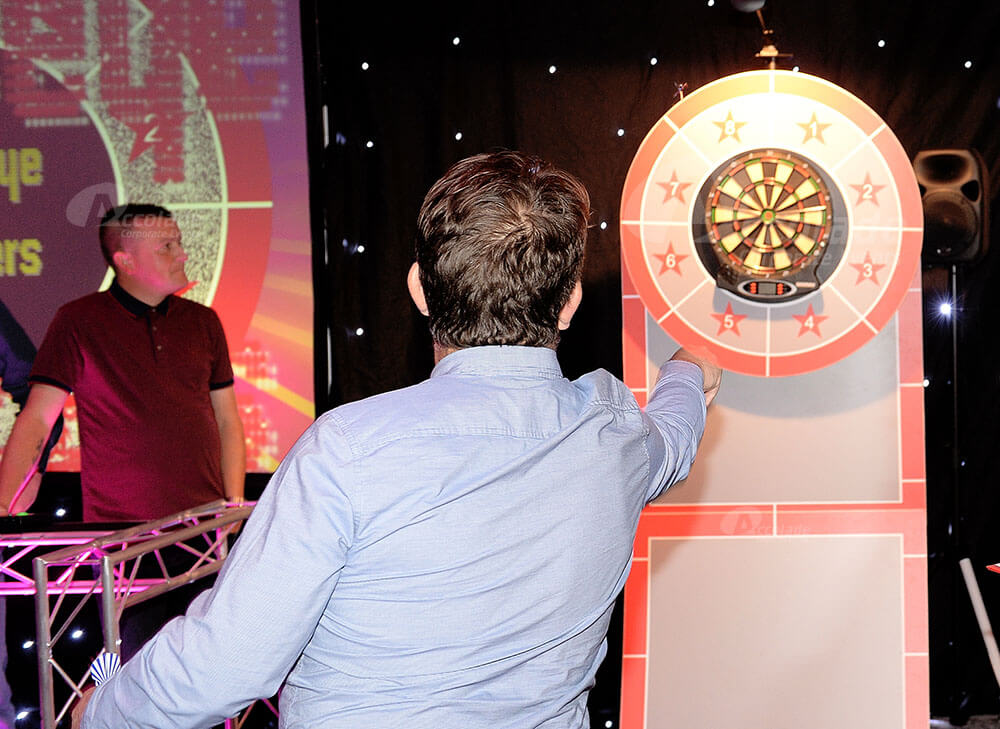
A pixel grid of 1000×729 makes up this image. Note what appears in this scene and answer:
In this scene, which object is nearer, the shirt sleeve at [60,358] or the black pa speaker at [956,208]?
the black pa speaker at [956,208]

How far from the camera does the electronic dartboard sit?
3.03 meters

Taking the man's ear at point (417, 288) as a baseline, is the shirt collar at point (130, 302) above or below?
above

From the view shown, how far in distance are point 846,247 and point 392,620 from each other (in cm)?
253

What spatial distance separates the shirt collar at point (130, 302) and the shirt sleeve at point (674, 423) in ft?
8.11

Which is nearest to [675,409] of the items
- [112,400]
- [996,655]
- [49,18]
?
[996,655]

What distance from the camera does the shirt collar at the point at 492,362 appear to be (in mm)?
1053

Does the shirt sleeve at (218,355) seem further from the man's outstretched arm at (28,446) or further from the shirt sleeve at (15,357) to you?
the shirt sleeve at (15,357)

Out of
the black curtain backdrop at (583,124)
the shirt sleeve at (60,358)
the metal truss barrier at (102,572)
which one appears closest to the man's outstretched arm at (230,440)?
the metal truss barrier at (102,572)

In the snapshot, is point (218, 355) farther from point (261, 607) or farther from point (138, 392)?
point (261, 607)

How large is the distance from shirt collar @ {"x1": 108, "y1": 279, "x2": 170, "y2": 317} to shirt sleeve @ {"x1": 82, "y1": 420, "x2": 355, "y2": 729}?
2.65 m

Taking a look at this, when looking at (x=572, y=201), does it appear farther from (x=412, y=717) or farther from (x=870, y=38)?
(x=870, y=38)

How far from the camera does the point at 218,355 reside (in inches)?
134

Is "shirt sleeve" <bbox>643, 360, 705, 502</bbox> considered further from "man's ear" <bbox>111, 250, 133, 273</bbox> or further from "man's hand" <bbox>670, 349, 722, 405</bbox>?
"man's ear" <bbox>111, 250, 133, 273</bbox>

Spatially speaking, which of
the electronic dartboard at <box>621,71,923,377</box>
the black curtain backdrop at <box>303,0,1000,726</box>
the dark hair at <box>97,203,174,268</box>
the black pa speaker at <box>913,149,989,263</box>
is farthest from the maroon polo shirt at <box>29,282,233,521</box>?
the black pa speaker at <box>913,149,989,263</box>
